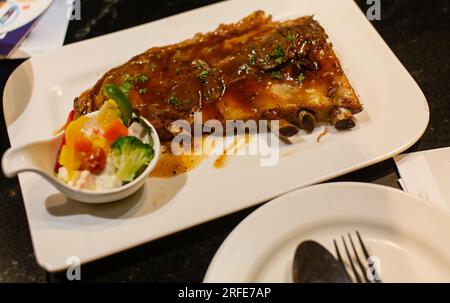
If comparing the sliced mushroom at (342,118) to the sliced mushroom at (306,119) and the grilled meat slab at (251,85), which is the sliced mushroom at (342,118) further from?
the sliced mushroom at (306,119)

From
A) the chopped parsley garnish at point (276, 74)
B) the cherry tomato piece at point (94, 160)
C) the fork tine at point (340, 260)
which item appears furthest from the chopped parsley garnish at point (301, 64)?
the cherry tomato piece at point (94, 160)

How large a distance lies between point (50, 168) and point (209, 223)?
855mm

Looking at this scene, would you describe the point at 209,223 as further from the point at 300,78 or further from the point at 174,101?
the point at 300,78

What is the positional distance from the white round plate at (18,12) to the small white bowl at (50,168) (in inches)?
39.8

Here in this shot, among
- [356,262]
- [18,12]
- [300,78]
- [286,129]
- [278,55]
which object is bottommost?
[356,262]

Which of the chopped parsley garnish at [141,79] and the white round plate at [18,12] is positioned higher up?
the white round plate at [18,12]

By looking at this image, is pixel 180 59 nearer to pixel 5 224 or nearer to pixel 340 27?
pixel 340 27

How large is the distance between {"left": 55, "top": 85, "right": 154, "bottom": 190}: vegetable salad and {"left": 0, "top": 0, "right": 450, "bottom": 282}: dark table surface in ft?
1.28

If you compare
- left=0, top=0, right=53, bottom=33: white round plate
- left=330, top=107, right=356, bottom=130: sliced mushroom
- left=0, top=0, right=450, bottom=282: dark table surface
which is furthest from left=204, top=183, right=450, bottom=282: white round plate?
left=0, top=0, right=53, bottom=33: white round plate

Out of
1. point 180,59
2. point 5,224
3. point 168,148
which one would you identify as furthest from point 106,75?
point 5,224

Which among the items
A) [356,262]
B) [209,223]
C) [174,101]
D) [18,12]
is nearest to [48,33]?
[18,12]

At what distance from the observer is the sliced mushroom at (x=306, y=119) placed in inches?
103

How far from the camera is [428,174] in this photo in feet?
8.14
